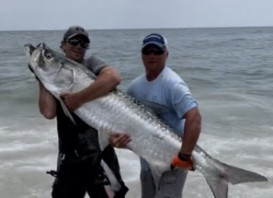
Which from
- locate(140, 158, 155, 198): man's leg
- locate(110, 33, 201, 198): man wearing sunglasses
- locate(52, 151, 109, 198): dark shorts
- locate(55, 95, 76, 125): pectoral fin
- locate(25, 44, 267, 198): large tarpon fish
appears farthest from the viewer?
locate(52, 151, 109, 198): dark shorts

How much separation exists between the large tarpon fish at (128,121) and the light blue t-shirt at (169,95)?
0.12 metres

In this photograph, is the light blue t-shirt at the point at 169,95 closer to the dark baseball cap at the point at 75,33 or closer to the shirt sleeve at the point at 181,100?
the shirt sleeve at the point at 181,100

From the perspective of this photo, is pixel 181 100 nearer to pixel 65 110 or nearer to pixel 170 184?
pixel 170 184

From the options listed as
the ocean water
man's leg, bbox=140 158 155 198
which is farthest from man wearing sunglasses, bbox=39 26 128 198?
the ocean water

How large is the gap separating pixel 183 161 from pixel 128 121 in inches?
19.9

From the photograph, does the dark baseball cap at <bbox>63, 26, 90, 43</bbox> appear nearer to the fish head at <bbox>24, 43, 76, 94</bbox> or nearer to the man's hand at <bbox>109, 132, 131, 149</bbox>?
the fish head at <bbox>24, 43, 76, 94</bbox>

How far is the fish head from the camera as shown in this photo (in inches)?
149

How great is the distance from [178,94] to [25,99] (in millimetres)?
13400

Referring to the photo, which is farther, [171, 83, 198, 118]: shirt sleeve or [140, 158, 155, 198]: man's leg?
[140, 158, 155, 198]: man's leg

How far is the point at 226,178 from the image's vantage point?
371 centimetres

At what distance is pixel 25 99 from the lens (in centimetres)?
1647

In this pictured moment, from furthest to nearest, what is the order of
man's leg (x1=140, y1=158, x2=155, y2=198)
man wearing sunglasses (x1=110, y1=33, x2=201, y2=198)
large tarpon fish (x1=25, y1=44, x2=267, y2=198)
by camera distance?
man's leg (x1=140, y1=158, x2=155, y2=198) → large tarpon fish (x1=25, y1=44, x2=267, y2=198) → man wearing sunglasses (x1=110, y1=33, x2=201, y2=198)

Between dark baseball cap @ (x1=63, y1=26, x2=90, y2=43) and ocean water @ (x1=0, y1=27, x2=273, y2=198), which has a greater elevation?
dark baseball cap @ (x1=63, y1=26, x2=90, y2=43)

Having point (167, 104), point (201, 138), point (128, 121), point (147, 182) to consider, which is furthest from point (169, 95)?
point (201, 138)
